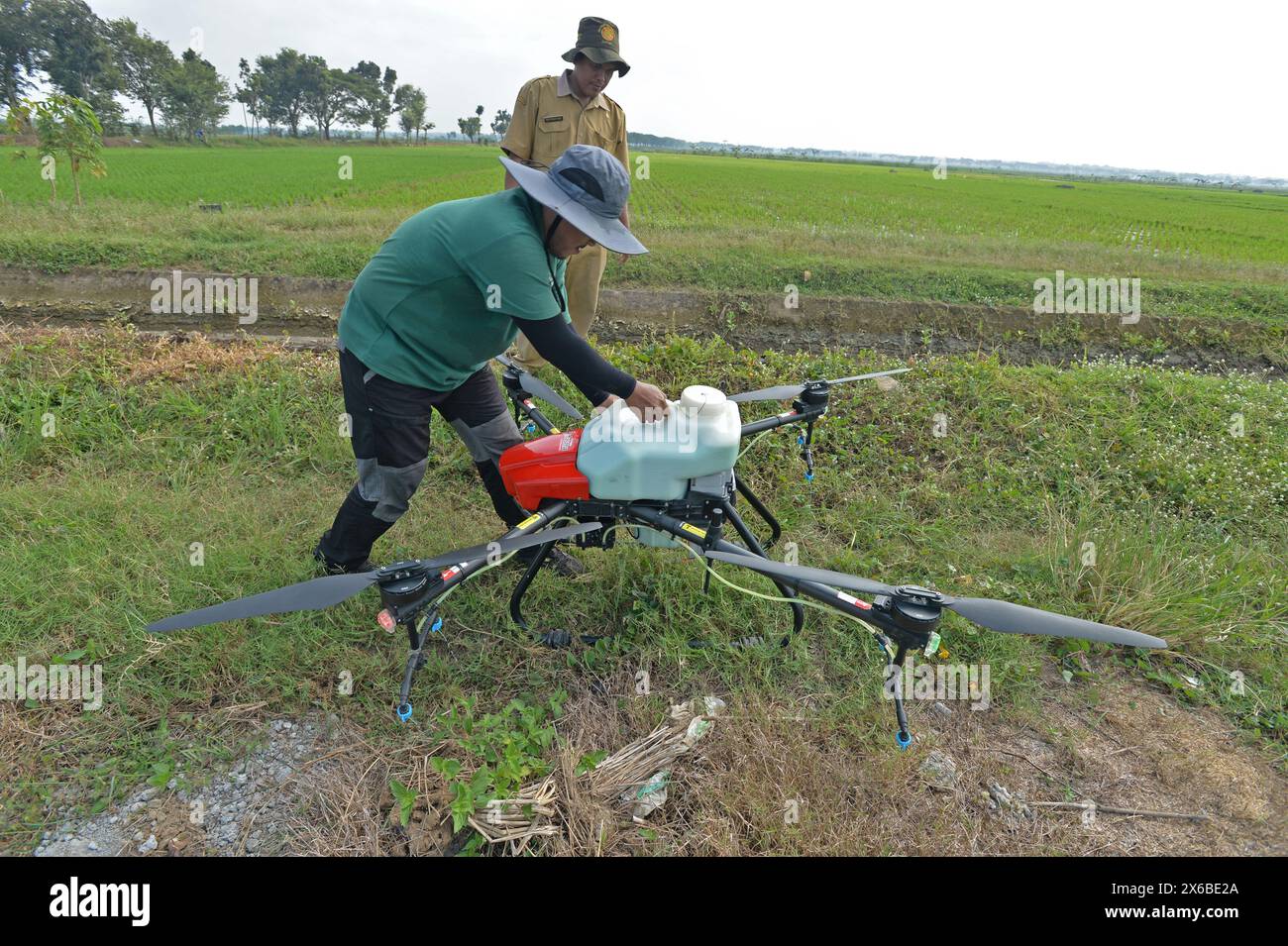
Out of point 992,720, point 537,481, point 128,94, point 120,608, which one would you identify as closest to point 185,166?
point 120,608

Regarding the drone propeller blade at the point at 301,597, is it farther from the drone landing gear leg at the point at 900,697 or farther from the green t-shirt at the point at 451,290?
the drone landing gear leg at the point at 900,697

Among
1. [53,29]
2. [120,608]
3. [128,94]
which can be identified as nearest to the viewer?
[120,608]

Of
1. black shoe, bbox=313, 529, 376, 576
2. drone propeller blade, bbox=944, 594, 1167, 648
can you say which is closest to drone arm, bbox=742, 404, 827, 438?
drone propeller blade, bbox=944, 594, 1167, 648

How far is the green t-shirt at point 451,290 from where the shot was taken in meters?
2.01

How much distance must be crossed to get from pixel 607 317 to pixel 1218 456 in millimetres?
5800

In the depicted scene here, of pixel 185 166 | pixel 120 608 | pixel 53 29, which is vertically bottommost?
pixel 120 608

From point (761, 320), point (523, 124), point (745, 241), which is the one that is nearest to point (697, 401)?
point (523, 124)

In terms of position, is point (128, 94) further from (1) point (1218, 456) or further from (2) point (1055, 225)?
(1) point (1218, 456)

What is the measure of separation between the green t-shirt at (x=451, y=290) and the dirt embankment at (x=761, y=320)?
4853 mm

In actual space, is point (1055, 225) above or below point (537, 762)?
above

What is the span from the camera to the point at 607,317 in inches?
302

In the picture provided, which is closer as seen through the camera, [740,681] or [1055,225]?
[740,681]

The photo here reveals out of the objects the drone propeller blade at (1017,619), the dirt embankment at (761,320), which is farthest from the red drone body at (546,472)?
the dirt embankment at (761,320)

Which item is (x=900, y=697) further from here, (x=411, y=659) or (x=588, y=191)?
(x=588, y=191)
